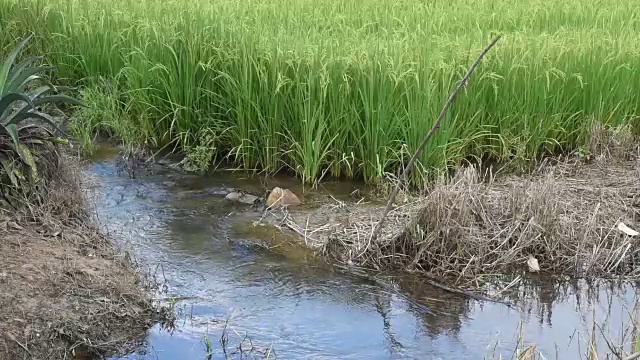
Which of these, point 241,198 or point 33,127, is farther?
point 241,198

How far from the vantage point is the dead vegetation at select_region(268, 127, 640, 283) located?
13.9 feet

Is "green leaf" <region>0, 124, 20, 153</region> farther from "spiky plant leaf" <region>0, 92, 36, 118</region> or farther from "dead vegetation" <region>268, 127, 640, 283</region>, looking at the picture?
"dead vegetation" <region>268, 127, 640, 283</region>

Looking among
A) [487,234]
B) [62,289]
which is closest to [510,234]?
[487,234]

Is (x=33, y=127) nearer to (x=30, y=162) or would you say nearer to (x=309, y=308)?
(x=30, y=162)

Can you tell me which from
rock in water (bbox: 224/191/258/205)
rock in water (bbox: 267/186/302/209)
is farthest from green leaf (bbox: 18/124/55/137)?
rock in water (bbox: 267/186/302/209)

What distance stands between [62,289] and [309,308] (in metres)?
1.18

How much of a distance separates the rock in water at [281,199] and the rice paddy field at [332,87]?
0.36m

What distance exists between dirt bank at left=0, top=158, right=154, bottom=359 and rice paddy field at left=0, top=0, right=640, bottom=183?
1857 millimetres

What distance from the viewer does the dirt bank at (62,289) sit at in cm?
318

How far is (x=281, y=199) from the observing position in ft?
16.8

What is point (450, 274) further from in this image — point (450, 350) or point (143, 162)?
point (143, 162)

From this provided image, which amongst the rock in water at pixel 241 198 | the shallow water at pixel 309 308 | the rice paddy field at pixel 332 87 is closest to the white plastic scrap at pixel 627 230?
the shallow water at pixel 309 308

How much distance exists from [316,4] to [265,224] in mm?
3591

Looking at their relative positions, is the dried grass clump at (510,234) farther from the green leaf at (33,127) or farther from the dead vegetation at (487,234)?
the green leaf at (33,127)
